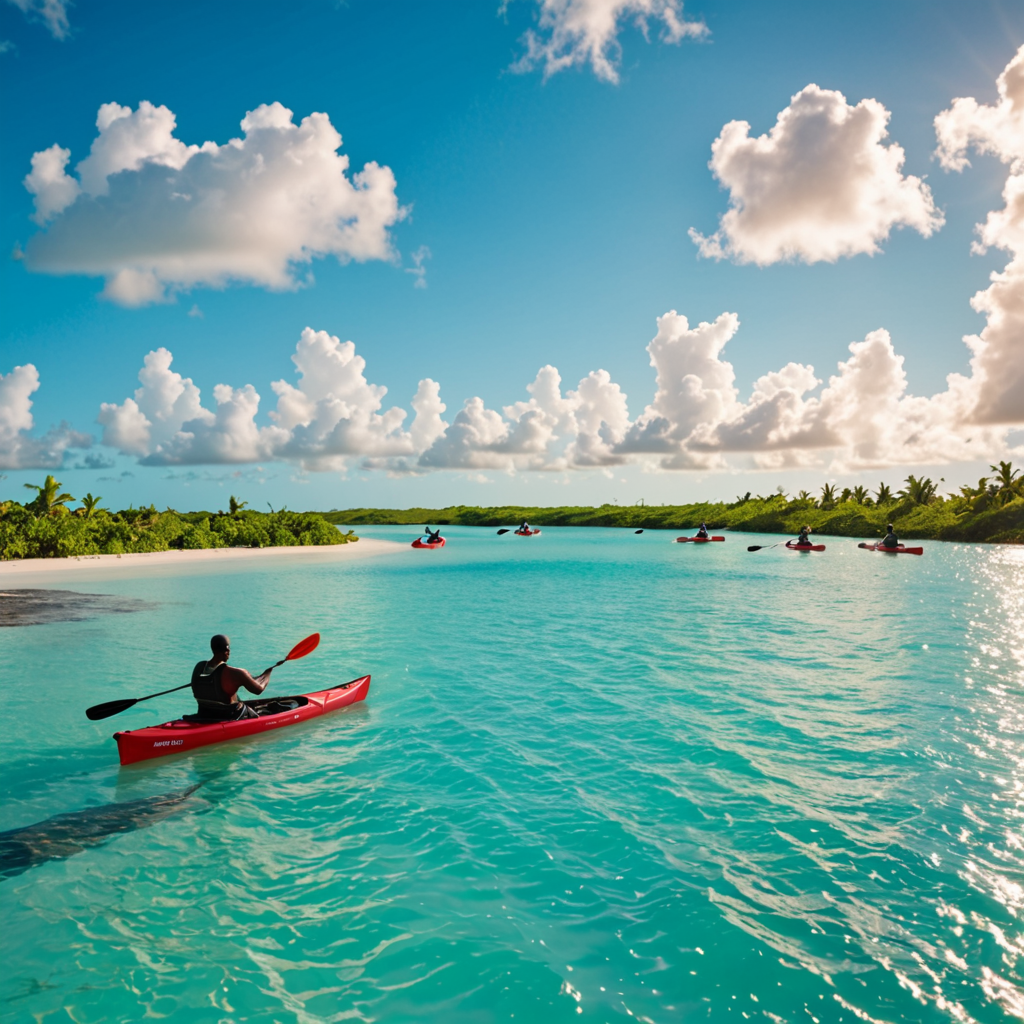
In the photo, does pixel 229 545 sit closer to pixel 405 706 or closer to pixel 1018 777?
pixel 405 706

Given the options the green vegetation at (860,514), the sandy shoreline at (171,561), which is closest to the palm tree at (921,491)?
the green vegetation at (860,514)

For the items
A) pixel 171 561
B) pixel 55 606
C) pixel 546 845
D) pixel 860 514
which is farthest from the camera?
pixel 860 514

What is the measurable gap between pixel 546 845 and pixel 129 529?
56.5 meters

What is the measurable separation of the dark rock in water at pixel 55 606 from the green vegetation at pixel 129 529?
17335 mm

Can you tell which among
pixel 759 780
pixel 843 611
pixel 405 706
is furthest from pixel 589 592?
pixel 759 780

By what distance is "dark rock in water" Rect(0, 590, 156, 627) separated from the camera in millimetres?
25562

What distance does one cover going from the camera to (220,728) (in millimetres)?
12109

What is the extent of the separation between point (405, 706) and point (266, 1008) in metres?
9.12

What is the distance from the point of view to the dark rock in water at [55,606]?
25562 millimetres

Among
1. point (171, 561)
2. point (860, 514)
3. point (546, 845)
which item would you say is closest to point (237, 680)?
point (546, 845)

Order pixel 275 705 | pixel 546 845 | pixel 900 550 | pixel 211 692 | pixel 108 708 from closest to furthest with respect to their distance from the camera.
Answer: pixel 546 845 < pixel 211 692 < pixel 108 708 < pixel 275 705 < pixel 900 550

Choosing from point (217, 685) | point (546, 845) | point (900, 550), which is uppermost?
point (217, 685)

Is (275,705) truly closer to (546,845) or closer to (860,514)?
(546,845)

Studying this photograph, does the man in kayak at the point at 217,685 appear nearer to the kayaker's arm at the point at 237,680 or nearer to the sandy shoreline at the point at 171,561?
the kayaker's arm at the point at 237,680
